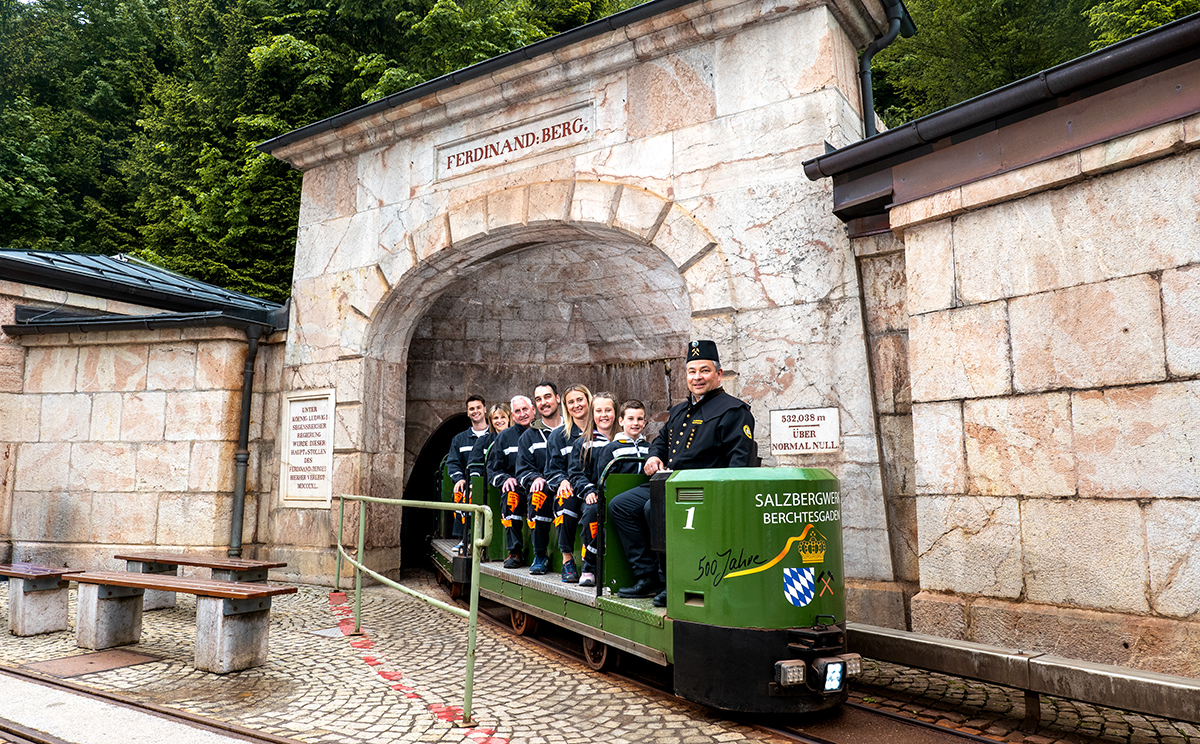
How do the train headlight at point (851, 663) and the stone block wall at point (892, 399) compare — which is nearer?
the train headlight at point (851, 663)

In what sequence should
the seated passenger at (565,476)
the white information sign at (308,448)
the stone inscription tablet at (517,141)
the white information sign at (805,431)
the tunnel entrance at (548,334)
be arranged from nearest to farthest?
the seated passenger at (565,476) < the white information sign at (805,431) < the stone inscription tablet at (517,141) < the white information sign at (308,448) < the tunnel entrance at (548,334)

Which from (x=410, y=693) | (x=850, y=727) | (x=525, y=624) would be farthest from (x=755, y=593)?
(x=525, y=624)

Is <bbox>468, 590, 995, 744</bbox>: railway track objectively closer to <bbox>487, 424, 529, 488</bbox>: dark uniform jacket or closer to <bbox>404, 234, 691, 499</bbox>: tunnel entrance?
<bbox>487, 424, 529, 488</bbox>: dark uniform jacket

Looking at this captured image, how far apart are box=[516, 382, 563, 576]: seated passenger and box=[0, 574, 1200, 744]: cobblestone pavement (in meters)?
0.75

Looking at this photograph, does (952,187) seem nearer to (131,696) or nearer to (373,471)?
(131,696)

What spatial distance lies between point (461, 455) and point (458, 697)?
14.0 ft

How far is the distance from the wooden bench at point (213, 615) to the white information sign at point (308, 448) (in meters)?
3.44

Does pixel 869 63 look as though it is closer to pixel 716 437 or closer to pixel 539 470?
pixel 716 437

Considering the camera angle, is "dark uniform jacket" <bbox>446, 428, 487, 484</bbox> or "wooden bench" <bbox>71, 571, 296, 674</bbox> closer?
"wooden bench" <bbox>71, 571, 296, 674</bbox>

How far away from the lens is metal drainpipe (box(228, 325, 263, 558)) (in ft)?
30.5

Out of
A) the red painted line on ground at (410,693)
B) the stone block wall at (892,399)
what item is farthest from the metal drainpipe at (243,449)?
the stone block wall at (892,399)

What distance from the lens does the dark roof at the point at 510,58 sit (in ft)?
23.6

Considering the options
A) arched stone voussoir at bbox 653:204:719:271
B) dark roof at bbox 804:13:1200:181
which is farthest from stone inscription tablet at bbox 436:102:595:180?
dark roof at bbox 804:13:1200:181

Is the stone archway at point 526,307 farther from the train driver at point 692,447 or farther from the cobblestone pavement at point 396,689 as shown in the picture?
the cobblestone pavement at point 396,689
